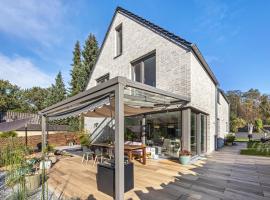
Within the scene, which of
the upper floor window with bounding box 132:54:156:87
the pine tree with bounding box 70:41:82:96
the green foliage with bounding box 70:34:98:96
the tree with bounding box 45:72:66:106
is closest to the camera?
the upper floor window with bounding box 132:54:156:87

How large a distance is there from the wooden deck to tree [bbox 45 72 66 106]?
25012 mm

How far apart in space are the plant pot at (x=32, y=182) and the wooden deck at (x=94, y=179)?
437mm

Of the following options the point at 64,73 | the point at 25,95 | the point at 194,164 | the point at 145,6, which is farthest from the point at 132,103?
the point at 25,95

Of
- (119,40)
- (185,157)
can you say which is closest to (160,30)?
(119,40)

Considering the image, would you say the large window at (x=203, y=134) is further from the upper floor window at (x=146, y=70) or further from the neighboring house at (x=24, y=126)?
the neighboring house at (x=24, y=126)

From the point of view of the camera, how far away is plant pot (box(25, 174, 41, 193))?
5.30 m

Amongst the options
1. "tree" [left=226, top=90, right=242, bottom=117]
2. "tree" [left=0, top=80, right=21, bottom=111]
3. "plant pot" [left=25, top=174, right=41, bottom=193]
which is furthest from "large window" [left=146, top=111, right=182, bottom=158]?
"tree" [left=226, top=90, right=242, bottom=117]

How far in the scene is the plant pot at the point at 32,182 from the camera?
17.4 ft

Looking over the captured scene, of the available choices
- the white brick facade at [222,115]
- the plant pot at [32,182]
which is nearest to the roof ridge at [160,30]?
the plant pot at [32,182]

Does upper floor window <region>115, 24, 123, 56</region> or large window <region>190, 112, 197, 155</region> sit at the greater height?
upper floor window <region>115, 24, 123, 56</region>

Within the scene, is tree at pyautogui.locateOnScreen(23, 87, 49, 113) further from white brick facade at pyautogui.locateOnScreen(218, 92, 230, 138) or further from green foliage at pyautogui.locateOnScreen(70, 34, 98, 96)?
white brick facade at pyautogui.locateOnScreen(218, 92, 230, 138)

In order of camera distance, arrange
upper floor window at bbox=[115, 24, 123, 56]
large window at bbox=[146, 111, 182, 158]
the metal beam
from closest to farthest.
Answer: the metal beam
large window at bbox=[146, 111, 182, 158]
upper floor window at bbox=[115, 24, 123, 56]

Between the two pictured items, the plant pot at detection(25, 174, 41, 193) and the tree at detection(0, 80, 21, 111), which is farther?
the tree at detection(0, 80, 21, 111)

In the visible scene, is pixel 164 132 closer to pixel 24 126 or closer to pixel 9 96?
pixel 24 126
